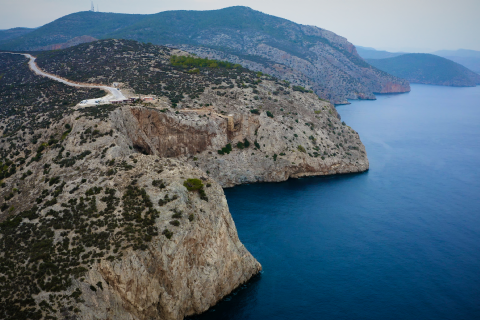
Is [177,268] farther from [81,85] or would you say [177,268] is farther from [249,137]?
[81,85]

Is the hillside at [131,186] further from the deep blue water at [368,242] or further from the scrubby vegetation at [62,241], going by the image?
the deep blue water at [368,242]

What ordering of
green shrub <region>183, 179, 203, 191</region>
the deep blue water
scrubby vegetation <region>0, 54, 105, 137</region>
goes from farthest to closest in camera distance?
1. scrubby vegetation <region>0, 54, 105, 137</region>
2. green shrub <region>183, 179, 203, 191</region>
3. the deep blue water

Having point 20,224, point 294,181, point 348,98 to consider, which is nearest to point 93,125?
point 20,224

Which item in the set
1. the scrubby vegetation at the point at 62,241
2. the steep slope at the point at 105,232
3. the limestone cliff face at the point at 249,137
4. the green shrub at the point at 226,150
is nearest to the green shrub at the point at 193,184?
the steep slope at the point at 105,232

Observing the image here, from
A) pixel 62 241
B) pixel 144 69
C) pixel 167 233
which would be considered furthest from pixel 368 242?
pixel 144 69

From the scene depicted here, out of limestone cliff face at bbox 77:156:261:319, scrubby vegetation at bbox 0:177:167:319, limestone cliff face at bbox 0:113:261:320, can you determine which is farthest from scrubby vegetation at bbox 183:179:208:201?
scrubby vegetation at bbox 0:177:167:319

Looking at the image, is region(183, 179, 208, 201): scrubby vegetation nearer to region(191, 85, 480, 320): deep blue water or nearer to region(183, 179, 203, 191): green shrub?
region(183, 179, 203, 191): green shrub

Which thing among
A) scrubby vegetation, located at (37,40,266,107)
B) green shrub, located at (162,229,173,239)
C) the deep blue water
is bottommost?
the deep blue water
